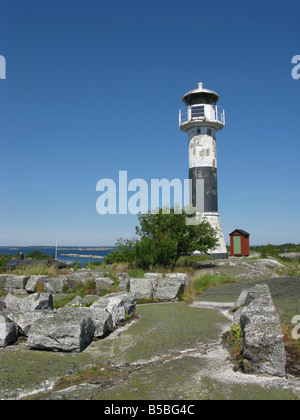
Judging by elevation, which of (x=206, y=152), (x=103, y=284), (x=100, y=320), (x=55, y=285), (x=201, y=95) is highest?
(x=201, y=95)

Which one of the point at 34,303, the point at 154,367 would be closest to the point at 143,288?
the point at 34,303

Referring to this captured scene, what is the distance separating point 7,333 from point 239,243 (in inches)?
1060

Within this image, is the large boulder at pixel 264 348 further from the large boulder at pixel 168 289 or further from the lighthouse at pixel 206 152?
the lighthouse at pixel 206 152

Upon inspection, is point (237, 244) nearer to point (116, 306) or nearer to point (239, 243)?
point (239, 243)

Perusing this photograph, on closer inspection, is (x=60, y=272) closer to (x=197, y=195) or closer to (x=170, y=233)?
(x=170, y=233)

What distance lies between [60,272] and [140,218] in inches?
197

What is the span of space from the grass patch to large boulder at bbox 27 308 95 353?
186 inches

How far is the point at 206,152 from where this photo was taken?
26.1 m

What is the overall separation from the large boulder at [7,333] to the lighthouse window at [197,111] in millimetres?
23964

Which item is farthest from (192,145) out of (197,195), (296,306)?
(296,306)

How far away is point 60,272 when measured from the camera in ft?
51.4

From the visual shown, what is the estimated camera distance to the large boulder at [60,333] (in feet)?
15.8

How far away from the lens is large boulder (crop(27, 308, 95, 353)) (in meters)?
4.82

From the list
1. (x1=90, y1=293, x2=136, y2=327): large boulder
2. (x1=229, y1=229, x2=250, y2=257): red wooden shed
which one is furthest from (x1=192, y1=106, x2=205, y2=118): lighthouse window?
(x1=90, y1=293, x2=136, y2=327): large boulder
